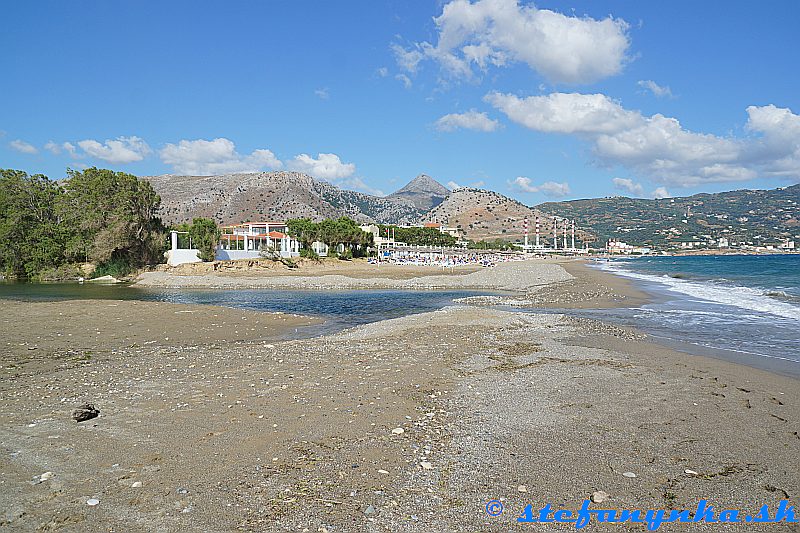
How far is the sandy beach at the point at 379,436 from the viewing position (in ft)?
17.3

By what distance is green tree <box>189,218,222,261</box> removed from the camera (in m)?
63.5

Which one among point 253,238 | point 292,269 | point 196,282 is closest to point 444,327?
point 196,282

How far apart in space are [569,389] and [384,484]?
17.6ft

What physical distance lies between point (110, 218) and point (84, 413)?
5801 cm

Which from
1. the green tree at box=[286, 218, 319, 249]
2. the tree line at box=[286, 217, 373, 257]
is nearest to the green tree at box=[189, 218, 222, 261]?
the tree line at box=[286, 217, 373, 257]

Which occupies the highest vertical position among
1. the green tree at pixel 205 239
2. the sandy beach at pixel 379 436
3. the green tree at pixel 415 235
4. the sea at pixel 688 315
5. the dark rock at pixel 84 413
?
the green tree at pixel 415 235

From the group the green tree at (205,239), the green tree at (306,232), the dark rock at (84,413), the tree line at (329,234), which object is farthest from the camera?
the tree line at (329,234)

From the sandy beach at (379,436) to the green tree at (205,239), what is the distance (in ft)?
166

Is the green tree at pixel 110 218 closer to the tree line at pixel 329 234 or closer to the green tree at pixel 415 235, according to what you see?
the tree line at pixel 329 234

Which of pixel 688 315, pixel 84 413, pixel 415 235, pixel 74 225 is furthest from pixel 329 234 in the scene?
pixel 84 413

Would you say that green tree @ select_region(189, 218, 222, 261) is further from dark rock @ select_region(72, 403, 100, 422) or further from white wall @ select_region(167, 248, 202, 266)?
dark rock @ select_region(72, 403, 100, 422)

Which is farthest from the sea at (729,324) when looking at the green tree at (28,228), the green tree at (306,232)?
the green tree at (306,232)

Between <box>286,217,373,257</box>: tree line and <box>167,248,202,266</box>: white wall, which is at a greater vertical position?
<box>286,217,373,257</box>: tree line

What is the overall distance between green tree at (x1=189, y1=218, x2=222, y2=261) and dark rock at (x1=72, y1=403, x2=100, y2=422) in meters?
58.0
